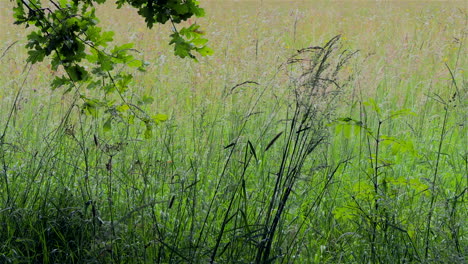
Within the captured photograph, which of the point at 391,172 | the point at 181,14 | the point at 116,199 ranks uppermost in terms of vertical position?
the point at 181,14

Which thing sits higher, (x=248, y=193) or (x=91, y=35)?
(x=91, y=35)

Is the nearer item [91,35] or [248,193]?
[91,35]

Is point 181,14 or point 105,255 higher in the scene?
point 181,14

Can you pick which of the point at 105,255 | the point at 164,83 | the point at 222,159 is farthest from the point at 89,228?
the point at 164,83

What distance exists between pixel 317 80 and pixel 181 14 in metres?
0.73

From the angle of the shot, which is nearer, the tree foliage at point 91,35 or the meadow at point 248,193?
the meadow at point 248,193

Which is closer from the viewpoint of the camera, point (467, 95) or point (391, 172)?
point (467, 95)

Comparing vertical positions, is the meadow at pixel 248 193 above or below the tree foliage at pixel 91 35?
below

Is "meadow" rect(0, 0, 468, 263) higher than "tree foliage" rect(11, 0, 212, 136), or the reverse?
"tree foliage" rect(11, 0, 212, 136)

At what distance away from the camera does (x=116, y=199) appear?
3.09m

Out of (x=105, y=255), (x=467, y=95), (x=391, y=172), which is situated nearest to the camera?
(x=105, y=255)

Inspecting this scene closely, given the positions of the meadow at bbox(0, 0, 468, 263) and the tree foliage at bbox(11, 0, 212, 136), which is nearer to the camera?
the meadow at bbox(0, 0, 468, 263)

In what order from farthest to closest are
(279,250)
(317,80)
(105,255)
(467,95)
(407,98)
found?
(407,98) < (467,95) < (105,255) < (279,250) < (317,80)

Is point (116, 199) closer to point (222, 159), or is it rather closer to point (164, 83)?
point (222, 159)
